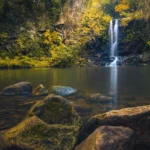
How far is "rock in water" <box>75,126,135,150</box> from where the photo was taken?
13.0 feet

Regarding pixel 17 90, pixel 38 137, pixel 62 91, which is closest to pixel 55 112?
pixel 38 137

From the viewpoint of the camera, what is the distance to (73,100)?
9711 millimetres

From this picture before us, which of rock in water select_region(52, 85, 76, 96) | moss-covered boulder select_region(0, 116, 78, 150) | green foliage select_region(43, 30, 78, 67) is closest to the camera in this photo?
moss-covered boulder select_region(0, 116, 78, 150)

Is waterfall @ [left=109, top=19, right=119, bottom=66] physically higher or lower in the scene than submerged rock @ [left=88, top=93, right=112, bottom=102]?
Result: higher

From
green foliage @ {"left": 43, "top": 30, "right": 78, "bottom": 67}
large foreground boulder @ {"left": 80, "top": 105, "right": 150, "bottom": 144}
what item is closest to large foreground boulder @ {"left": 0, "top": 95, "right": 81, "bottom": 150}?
large foreground boulder @ {"left": 80, "top": 105, "right": 150, "bottom": 144}

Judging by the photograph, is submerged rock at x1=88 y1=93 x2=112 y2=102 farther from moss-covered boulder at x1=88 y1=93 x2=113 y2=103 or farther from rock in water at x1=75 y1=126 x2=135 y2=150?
rock in water at x1=75 y1=126 x2=135 y2=150

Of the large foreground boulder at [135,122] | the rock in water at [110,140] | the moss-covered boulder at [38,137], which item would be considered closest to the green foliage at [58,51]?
the large foreground boulder at [135,122]

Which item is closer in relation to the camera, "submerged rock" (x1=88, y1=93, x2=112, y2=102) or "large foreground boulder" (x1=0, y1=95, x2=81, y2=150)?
"large foreground boulder" (x1=0, y1=95, x2=81, y2=150)

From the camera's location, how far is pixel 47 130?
485 centimetres

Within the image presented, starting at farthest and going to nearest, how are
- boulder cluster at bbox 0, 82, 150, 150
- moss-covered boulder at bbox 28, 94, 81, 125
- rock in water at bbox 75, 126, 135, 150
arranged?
moss-covered boulder at bbox 28, 94, 81, 125, boulder cluster at bbox 0, 82, 150, 150, rock in water at bbox 75, 126, 135, 150

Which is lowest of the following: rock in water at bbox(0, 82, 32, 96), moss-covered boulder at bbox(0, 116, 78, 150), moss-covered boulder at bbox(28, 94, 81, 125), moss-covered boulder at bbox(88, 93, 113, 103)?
moss-covered boulder at bbox(88, 93, 113, 103)

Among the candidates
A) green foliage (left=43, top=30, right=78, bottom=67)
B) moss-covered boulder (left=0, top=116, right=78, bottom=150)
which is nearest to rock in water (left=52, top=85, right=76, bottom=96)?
moss-covered boulder (left=0, top=116, right=78, bottom=150)

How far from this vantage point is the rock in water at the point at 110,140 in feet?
13.0

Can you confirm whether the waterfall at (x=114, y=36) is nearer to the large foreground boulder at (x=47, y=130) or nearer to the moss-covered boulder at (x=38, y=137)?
the large foreground boulder at (x=47, y=130)
